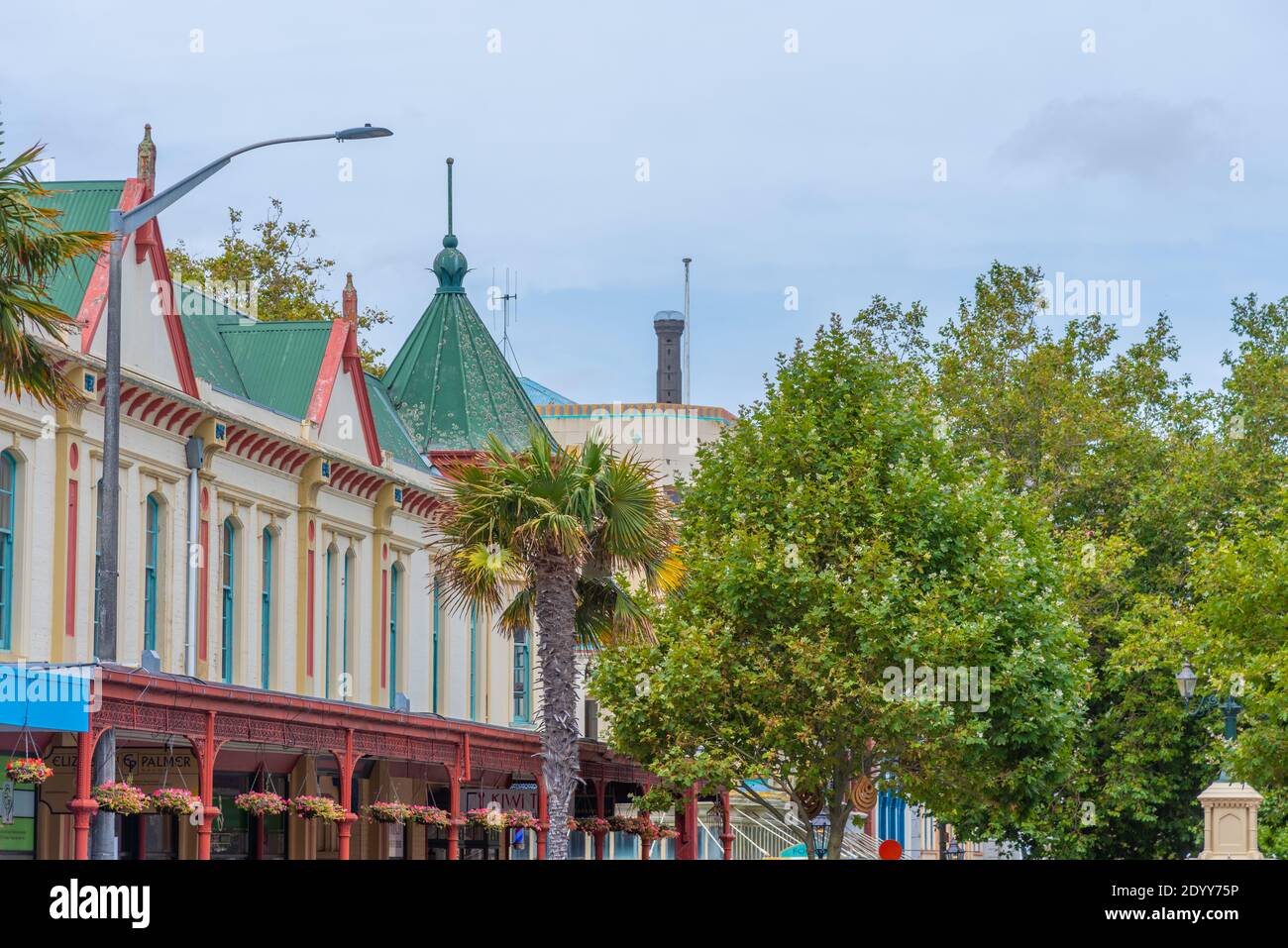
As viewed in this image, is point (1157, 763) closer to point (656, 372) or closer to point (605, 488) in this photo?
point (605, 488)

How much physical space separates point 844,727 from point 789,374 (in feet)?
26.0

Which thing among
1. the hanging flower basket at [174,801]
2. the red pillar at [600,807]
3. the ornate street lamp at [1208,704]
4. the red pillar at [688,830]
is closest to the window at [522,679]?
the red pillar at [688,830]

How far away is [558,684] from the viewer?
3466 cm

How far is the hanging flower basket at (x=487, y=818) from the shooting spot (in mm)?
38750

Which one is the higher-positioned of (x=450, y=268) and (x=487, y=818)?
(x=450, y=268)

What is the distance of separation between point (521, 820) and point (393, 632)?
25.0ft

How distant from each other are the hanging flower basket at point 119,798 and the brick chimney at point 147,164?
1288cm

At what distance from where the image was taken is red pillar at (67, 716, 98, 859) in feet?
80.2

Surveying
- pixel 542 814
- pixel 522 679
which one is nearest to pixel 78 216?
pixel 542 814

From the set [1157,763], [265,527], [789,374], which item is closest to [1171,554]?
[1157,763]

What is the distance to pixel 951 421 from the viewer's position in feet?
199

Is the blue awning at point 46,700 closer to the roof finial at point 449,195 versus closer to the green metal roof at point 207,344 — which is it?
the green metal roof at point 207,344

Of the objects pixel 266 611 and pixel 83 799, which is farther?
pixel 266 611
